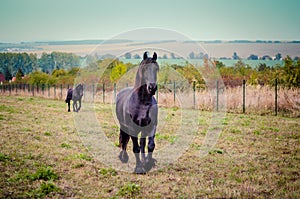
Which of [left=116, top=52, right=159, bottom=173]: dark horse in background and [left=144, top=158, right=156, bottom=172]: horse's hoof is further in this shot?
[left=144, top=158, right=156, bottom=172]: horse's hoof

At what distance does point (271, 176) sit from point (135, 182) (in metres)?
2.78

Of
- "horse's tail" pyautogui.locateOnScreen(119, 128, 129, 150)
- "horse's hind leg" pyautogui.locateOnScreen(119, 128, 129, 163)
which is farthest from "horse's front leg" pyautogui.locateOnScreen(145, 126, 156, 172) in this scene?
"horse's tail" pyautogui.locateOnScreen(119, 128, 129, 150)

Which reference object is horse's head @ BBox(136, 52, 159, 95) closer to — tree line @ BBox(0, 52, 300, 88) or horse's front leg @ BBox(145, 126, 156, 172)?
horse's front leg @ BBox(145, 126, 156, 172)

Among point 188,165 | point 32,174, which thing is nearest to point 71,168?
point 32,174

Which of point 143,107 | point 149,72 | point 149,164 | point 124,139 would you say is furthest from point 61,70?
point 149,72

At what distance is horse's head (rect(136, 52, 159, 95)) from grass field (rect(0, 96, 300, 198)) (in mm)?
1802

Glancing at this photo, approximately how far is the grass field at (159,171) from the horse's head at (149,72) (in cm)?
180

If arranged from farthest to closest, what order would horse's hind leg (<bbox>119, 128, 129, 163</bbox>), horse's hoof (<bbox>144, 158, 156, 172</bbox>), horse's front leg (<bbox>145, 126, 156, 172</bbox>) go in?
1. horse's hind leg (<bbox>119, 128, 129, 163</bbox>)
2. horse's hoof (<bbox>144, 158, 156, 172</bbox>)
3. horse's front leg (<bbox>145, 126, 156, 172</bbox>)

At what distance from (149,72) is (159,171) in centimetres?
235

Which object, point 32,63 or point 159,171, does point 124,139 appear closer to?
point 159,171

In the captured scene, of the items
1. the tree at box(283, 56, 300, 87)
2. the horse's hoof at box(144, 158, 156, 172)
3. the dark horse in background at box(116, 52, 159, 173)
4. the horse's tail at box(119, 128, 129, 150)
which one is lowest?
the horse's hoof at box(144, 158, 156, 172)

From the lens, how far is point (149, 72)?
6293mm

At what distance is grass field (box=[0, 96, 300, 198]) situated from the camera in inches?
234

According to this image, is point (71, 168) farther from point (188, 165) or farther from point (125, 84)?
point (125, 84)
